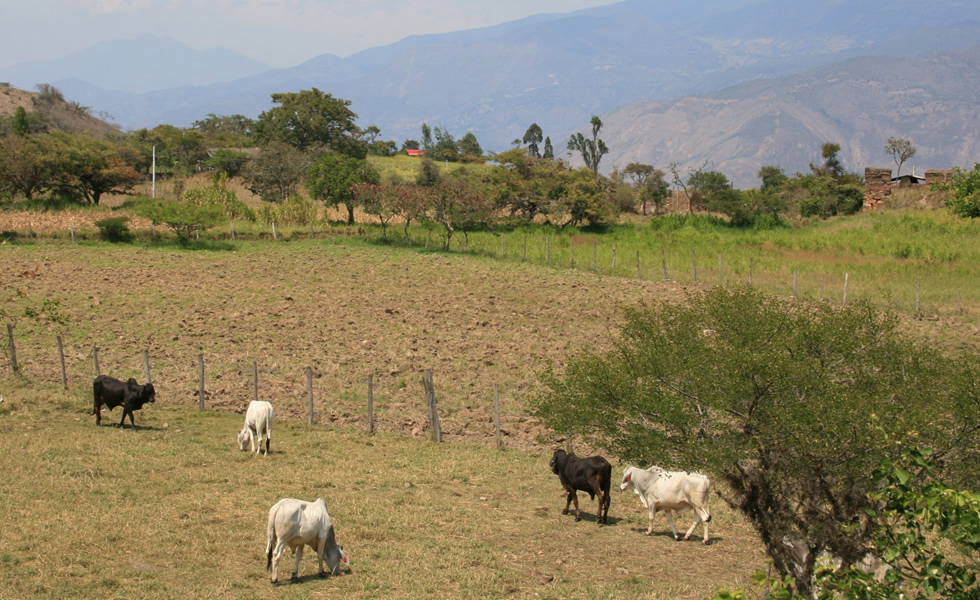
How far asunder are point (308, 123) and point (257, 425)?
6534 centimetres

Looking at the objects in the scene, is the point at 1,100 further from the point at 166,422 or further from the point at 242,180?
the point at 166,422

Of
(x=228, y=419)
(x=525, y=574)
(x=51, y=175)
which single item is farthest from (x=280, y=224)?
(x=525, y=574)

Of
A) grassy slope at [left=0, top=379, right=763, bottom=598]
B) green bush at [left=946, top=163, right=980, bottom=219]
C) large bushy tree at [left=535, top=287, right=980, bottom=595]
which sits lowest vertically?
grassy slope at [left=0, top=379, right=763, bottom=598]

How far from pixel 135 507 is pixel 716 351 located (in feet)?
28.1

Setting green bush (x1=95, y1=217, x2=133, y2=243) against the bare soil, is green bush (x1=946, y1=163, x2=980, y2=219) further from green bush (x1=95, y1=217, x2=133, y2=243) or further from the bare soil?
green bush (x1=95, y1=217, x2=133, y2=243)

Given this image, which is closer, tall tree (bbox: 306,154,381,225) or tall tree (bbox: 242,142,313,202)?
tall tree (bbox: 306,154,381,225)

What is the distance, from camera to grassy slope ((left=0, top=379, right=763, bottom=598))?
9.41m

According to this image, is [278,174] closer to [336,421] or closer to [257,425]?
[336,421]

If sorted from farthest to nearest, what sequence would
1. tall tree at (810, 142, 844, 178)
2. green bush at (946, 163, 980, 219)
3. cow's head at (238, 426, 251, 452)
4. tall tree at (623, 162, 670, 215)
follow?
tall tree at (810, 142, 844, 178) < tall tree at (623, 162, 670, 215) < green bush at (946, 163, 980, 219) < cow's head at (238, 426, 251, 452)

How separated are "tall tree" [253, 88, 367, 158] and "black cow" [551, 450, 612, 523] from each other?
66824 mm

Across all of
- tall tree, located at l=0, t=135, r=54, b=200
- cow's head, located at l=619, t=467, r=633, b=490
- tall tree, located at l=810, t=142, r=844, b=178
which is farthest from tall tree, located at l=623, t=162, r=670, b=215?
cow's head, located at l=619, t=467, r=633, b=490

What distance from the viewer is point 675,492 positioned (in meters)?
11.6

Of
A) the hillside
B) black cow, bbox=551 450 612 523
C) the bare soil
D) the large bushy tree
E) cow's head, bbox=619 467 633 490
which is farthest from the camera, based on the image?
the hillside

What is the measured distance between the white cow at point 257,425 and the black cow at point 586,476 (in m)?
5.60
